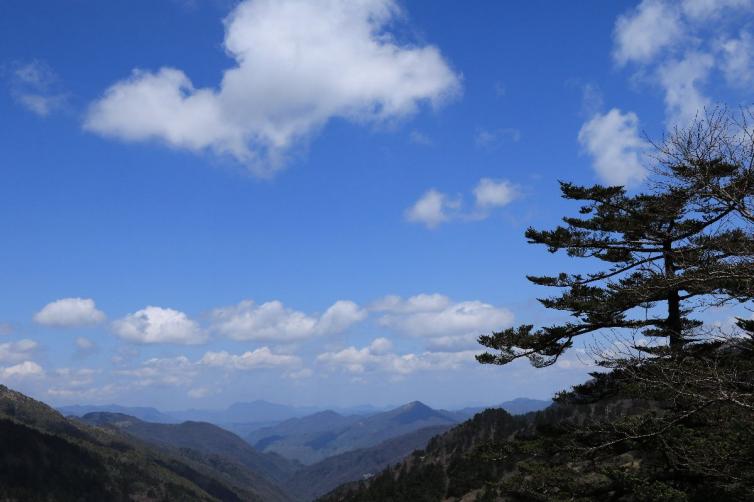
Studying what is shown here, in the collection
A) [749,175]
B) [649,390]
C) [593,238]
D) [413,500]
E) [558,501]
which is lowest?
[413,500]

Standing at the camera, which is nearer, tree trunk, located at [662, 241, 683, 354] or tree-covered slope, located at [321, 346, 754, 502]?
tree-covered slope, located at [321, 346, 754, 502]

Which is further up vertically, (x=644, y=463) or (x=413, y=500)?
(x=644, y=463)

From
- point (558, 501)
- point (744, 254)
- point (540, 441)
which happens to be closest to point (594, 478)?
point (540, 441)

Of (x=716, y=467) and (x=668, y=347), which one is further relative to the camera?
(x=668, y=347)

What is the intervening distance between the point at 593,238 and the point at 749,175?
11665 mm

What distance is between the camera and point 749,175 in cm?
1202

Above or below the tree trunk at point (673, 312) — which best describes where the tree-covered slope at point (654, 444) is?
below

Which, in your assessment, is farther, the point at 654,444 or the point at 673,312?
the point at 673,312

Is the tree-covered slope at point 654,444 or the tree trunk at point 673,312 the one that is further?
the tree trunk at point 673,312

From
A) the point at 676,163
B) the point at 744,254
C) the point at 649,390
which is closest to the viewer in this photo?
the point at 744,254

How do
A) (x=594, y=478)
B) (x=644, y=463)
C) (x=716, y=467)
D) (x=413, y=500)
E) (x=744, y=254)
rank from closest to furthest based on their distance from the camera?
(x=744, y=254)
(x=716, y=467)
(x=644, y=463)
(x=594, y=478)
(x=413, y=500)

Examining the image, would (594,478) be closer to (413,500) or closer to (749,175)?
(749,175)

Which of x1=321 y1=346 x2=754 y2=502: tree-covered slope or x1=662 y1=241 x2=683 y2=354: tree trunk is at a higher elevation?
x1=662 y1=241 x2=683 y2=354: tree trunk

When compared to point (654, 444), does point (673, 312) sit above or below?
above
